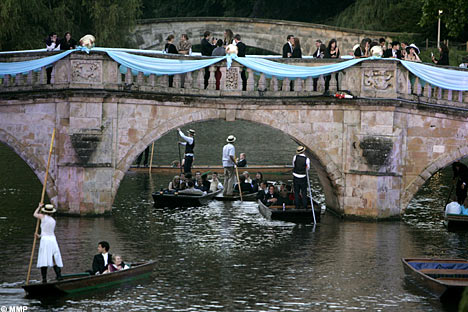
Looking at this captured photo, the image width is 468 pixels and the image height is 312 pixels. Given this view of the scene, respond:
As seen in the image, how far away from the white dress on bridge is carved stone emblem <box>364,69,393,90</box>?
9945 mm

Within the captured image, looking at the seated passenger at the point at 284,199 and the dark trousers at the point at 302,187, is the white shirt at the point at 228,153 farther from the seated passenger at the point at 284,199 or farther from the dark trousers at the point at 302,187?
the dark trousers at the point at 302,187

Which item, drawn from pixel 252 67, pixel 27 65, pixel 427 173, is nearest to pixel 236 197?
pixel 252 67

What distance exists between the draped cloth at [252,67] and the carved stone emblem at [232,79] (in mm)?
264

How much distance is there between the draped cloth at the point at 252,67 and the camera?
22406mm

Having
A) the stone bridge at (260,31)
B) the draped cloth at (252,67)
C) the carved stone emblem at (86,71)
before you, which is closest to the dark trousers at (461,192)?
the draped cloth at (252,67)

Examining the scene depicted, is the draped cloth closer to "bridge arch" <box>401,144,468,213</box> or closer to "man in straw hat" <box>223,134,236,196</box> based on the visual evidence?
"bridge arch" <box>401,144,468,213</box>

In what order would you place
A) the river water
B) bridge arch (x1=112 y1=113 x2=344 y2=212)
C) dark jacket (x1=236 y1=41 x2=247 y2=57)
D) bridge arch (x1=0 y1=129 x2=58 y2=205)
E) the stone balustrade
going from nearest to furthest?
the river water → the stone balustrade → bridge arch (x1=0 y1=129 x2=58 y2=205) → bridge arch (x1=112 y1=113 x2=344 y2=212) → dark jacket (x1=236 y1=41 x2=247 y2=57)

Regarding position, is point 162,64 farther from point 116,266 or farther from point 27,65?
point 116,266

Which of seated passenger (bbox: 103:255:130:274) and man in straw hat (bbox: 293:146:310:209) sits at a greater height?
man in straw hat (bbox: 293:146:310:209)

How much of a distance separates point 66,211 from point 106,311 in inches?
313

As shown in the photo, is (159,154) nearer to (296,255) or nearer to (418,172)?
(418,172)

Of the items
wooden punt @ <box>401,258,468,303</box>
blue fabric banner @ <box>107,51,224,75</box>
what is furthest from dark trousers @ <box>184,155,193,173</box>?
wooden punt @ <box>401,258,468,303</box>

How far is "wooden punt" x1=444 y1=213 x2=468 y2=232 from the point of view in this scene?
22.3 m

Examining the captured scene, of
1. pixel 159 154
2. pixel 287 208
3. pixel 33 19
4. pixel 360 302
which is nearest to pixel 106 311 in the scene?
pixel 360 302
